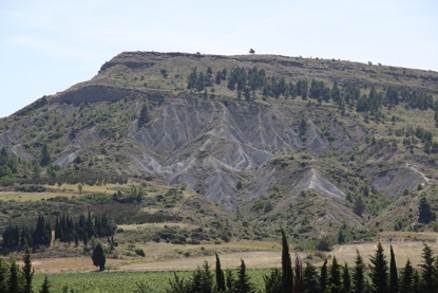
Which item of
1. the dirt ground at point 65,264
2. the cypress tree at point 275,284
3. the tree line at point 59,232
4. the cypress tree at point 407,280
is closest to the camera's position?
the cypress tree at point 275,284

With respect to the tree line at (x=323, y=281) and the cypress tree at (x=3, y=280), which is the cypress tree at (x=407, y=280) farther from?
the cypress tree at (x=3, y=280)

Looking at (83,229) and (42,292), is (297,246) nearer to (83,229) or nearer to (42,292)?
(83,229)

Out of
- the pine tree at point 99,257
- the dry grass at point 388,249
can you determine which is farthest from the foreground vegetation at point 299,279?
the dry grass at point 388,249

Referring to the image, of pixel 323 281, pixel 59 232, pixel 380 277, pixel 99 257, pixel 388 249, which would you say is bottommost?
pixel 99 257

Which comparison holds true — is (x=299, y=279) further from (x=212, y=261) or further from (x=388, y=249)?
(x=388, y=249)

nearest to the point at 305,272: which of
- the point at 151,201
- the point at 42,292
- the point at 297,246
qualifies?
the point at 42,292

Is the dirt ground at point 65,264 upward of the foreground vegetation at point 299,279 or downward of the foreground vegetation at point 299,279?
downward

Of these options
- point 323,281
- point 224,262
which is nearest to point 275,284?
point 323,281

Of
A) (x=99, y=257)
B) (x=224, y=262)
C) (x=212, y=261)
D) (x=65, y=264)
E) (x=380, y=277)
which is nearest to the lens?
(x=380, y=277)

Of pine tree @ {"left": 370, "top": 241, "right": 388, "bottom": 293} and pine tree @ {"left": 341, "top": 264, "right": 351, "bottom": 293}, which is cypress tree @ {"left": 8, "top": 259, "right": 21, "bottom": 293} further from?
pine tree @ {"left": 370, "top": 241, "right": 388, "bottom": 293}

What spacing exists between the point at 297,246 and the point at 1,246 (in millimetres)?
59347

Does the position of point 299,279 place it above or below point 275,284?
above

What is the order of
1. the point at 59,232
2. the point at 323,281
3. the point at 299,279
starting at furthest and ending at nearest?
the point at 59,232, the point at 323,281, the point at 299,279

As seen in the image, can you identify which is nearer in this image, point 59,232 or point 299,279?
point 299,279
